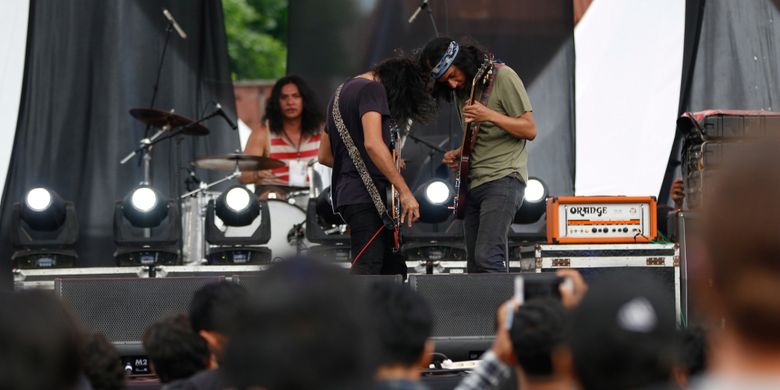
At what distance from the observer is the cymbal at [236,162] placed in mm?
8781

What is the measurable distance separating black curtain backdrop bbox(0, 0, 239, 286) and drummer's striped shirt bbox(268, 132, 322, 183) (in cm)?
113

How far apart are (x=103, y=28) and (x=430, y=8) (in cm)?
248

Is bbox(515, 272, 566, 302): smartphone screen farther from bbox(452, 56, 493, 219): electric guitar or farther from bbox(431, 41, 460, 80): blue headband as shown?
bbox(431, 41, 460, 80): blue headband

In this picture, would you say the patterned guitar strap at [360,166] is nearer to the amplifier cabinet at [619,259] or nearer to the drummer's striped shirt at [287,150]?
the amplifier cabinet at [619,259]

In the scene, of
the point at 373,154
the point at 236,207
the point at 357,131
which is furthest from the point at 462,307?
the point at 236,207

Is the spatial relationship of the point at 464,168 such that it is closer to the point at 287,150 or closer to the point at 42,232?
the point at 42,232

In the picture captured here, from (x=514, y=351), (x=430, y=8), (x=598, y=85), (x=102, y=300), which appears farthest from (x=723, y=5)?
(x=514, y=351)

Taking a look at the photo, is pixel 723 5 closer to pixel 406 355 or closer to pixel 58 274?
pixel 58 274

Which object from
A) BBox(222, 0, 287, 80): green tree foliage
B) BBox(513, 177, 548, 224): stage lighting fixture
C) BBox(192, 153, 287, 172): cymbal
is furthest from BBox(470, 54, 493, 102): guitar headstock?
BBox(222, 0, 287, 80): green tree foliage

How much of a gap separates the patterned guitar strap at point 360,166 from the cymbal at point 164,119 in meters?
2.53

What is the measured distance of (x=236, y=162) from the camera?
349 inches

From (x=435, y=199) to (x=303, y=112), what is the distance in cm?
206

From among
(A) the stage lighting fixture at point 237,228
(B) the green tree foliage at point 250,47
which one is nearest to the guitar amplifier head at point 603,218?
(A) the stage lighting fixture at point 237,228

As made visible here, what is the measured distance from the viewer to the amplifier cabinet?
7.09 meters
